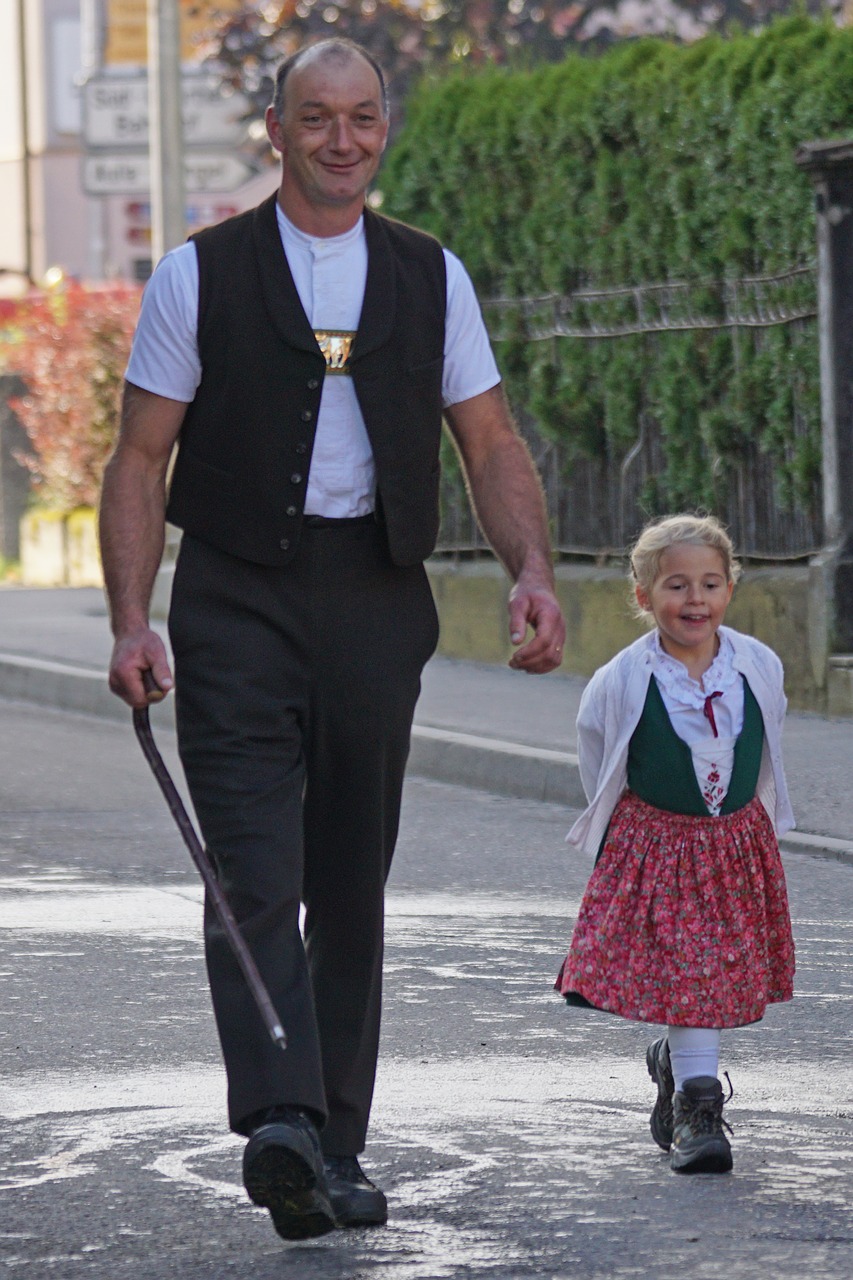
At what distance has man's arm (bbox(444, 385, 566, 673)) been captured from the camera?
14.4 ft

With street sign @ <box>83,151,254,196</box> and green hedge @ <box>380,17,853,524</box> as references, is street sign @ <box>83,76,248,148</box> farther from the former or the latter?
green hedge @ <box>380,17,853,524</box>

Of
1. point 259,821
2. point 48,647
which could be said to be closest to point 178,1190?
point 259,821

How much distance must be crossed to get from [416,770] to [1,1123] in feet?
19.3

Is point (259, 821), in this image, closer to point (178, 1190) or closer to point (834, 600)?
point (178, 1190)

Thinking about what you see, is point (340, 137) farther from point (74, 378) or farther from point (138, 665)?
point (74, 378)

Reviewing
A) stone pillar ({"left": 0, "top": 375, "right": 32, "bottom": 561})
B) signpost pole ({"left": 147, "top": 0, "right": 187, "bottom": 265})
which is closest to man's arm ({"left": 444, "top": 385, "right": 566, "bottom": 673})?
signpost pole ({"left": 147, "top": 0, "right": 187, "bottom": 265})

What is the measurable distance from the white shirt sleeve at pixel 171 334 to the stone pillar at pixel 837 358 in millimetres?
7014

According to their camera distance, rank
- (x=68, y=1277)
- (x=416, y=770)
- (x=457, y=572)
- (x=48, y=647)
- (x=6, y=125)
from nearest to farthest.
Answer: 1. (x=68, y=1277)
2. (x=416, y=770)
3. (x=457, y=572)
4. (x=48, y=647)
5. (x=6, y=125)

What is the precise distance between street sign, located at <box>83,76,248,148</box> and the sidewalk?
3.28 m

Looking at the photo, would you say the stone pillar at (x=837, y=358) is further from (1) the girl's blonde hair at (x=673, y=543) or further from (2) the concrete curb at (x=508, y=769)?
(1) the girl's blonde hair at (x=673, y=543)

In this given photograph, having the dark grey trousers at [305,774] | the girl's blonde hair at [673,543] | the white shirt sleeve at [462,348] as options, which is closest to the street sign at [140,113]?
the girl's blonde hair at [673,543]

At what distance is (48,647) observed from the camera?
50.0 feet

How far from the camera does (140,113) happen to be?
1758 cm

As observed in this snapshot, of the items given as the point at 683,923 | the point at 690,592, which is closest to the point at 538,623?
the point at 690,592
